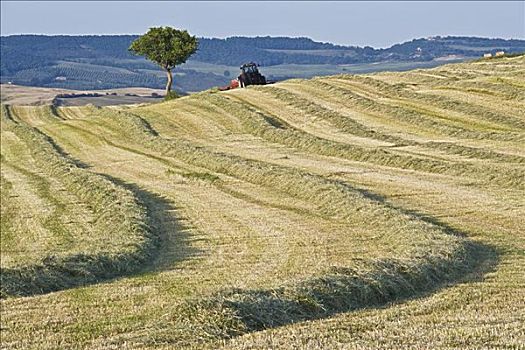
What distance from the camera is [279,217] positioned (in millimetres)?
22516

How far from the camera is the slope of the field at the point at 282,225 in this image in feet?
38.7

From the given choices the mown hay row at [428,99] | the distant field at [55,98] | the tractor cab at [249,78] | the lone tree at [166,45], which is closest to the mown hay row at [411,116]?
the mown hay row at [428,99]

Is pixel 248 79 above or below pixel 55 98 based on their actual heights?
above

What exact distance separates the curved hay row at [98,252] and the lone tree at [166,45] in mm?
39468

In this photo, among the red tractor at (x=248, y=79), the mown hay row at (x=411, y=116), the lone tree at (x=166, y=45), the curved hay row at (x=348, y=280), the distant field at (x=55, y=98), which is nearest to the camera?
the curved hay row at (x=348, y=280)

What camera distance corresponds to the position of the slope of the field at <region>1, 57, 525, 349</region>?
11805 mm

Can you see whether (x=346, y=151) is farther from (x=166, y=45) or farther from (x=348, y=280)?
(x=166, y=45)

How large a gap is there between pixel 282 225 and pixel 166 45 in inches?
2086

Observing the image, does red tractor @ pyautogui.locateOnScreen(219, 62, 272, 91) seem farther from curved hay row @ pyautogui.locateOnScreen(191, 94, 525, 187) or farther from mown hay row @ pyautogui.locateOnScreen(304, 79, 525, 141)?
curved hay row @ pyautogui.locateOnScreen(191, 94, 525, 187)

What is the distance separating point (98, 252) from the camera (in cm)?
1789

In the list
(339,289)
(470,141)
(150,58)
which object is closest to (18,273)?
(339,289)

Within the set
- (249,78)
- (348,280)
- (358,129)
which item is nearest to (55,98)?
(249,78)

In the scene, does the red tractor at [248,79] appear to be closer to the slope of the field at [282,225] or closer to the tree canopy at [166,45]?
the tree canopy at [166,45]

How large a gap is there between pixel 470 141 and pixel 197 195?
1209 centimetres
